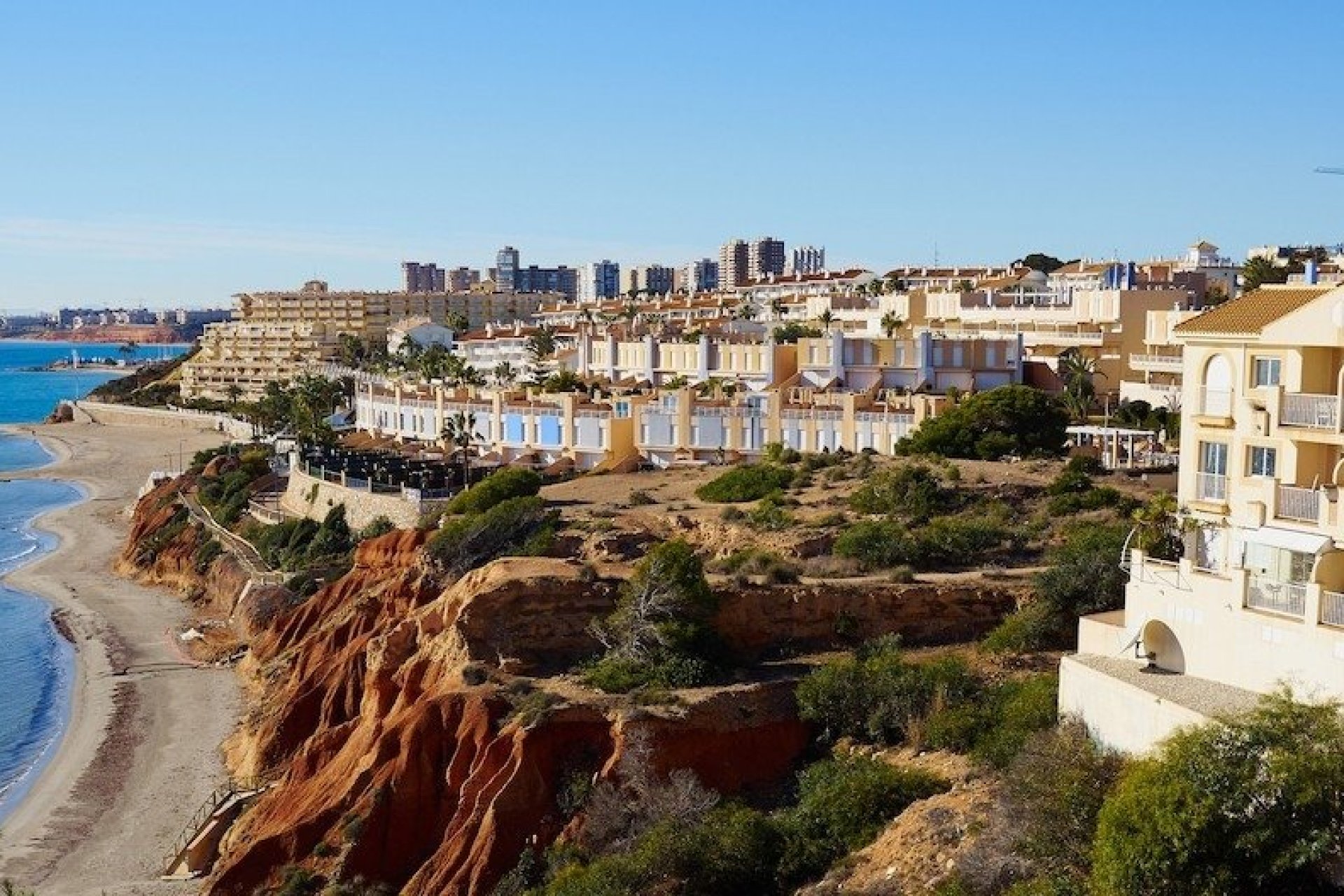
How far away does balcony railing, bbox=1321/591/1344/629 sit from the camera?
15.9 meters

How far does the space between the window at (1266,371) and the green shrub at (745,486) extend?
20387mm

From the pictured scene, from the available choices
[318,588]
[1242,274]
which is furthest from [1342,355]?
[1242,274]

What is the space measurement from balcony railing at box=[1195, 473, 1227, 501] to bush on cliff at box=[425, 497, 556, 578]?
1621 cm

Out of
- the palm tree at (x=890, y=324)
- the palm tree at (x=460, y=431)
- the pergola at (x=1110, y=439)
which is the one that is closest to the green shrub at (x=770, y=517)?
the pergola at (x=1110, y=439)

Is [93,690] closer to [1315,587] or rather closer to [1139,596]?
[1139,596]

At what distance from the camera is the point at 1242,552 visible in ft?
59.4

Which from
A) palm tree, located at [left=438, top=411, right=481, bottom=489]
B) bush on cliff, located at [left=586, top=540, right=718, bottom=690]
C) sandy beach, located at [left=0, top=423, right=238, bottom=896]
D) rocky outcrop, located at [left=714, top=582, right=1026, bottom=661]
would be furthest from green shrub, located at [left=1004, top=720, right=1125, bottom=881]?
palm tree, located at [left=438, top=411, right=481, bottom=489]

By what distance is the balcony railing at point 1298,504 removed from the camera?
17375mm

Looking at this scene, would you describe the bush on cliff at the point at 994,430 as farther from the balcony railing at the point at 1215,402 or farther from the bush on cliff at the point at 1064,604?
the balcony railing at the point at 1215,402

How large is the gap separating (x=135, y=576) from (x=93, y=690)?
18214 mm

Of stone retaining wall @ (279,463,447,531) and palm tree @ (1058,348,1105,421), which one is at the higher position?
palm tree @ (1058,348,1105,421)

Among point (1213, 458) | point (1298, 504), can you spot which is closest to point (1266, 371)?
point (1213, 458)

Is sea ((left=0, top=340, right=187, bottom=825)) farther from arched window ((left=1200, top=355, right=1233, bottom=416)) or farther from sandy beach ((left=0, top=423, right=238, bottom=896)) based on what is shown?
arched window ((left=1200, top=355, right=1233, bottom=416))

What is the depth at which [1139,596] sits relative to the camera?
740 inches
